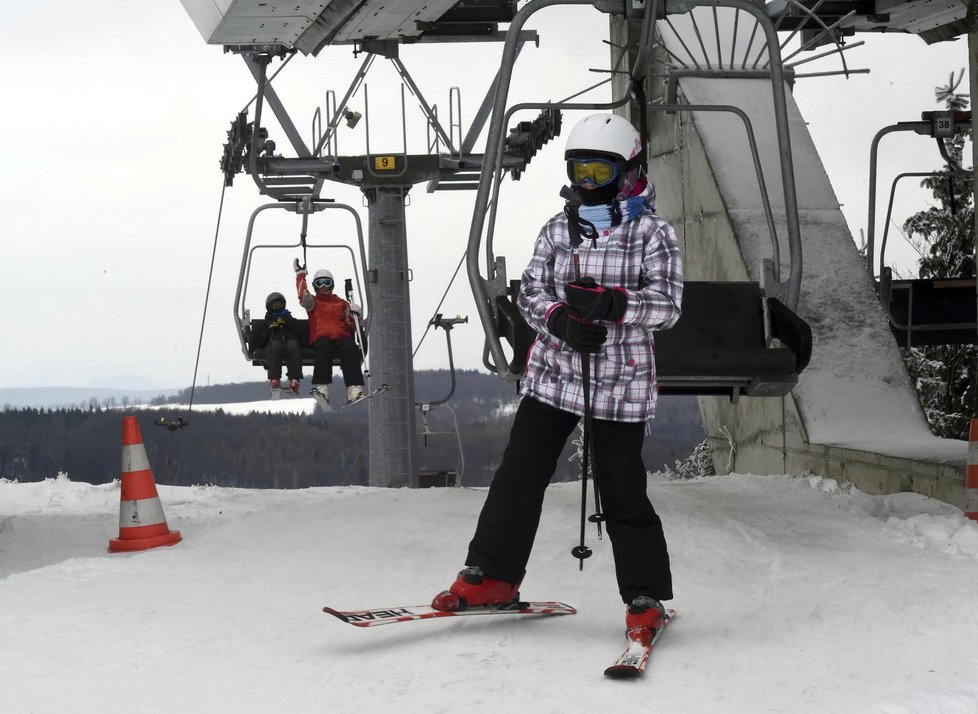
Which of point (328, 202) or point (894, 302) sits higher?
point (328, 202)

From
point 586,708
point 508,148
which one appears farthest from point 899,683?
point 508,148

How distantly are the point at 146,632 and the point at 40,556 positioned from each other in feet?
7.34

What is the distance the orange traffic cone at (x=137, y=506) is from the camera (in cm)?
680

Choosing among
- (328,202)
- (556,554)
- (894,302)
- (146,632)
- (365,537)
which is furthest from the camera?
(328,202)

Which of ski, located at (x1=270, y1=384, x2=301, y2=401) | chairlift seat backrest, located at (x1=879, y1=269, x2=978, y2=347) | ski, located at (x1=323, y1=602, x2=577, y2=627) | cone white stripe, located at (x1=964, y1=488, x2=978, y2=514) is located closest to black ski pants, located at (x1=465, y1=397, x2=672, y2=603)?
ski, located at (x1=323, y1=602, x2=577, y2=627)

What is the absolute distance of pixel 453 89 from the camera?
15969 mm

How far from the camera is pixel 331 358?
1270cm

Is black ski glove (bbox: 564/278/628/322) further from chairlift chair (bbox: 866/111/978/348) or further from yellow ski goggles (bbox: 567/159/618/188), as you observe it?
chairlift chair (bbox: 866/111/978/348)

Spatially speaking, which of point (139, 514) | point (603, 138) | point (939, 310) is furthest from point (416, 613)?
point (939, 310)

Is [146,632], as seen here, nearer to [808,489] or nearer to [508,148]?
[808,489]

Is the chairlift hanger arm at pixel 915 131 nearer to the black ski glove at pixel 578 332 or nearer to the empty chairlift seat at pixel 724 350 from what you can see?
the empty chairlift seat at pixel 724 350

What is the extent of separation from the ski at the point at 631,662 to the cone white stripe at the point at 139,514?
11.7ft

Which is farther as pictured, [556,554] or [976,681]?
[556,554]

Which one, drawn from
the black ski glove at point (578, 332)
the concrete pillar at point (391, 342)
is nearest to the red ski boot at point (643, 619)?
the black ski glove at point (578, 332)
